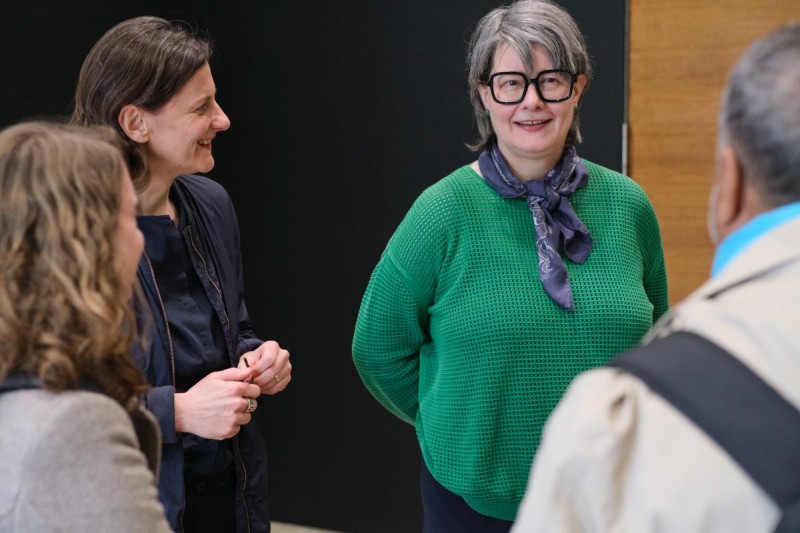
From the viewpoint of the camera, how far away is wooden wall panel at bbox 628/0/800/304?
3174 mm

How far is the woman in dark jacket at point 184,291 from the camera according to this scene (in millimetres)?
2061

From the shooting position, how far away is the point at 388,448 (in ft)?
12.6

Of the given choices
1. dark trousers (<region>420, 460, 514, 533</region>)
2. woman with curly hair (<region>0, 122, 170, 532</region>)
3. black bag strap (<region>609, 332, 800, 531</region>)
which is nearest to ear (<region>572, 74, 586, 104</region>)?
dark trousers (<region>420, 460, 514, 533</region>)

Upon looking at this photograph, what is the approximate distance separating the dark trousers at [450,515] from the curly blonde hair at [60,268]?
1.02 meters

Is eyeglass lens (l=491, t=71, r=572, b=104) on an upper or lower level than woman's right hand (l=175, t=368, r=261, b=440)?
upper

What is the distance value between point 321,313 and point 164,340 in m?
1.80

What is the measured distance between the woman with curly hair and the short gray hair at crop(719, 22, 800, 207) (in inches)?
30.9

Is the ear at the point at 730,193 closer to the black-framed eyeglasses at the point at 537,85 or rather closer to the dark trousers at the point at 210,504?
the black-framed eyeglasses at the point at 537,85

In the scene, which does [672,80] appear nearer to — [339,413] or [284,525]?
[339,413]

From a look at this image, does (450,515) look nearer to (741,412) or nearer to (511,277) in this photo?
(511,277)

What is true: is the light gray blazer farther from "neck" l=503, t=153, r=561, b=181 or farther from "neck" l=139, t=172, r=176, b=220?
"neck" l=503, t=153, r=561, b=181

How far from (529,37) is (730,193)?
3.81 feet

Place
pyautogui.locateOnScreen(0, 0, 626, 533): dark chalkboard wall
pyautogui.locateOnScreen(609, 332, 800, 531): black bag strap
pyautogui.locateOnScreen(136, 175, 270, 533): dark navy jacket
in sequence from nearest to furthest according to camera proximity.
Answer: pyautogui.locateOnScreen(609, 332, 800, 531): black bag strap, pyautogui.locateOnScreen(136, 175, 270, 533): dark navy jacket, pyautogui.locateOnScreen(0, 0, 626, 533): dark chalkboard wall

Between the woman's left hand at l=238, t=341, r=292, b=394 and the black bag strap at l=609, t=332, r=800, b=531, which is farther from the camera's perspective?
the woman's left hand at l=238, t=341, r=292, b=394
